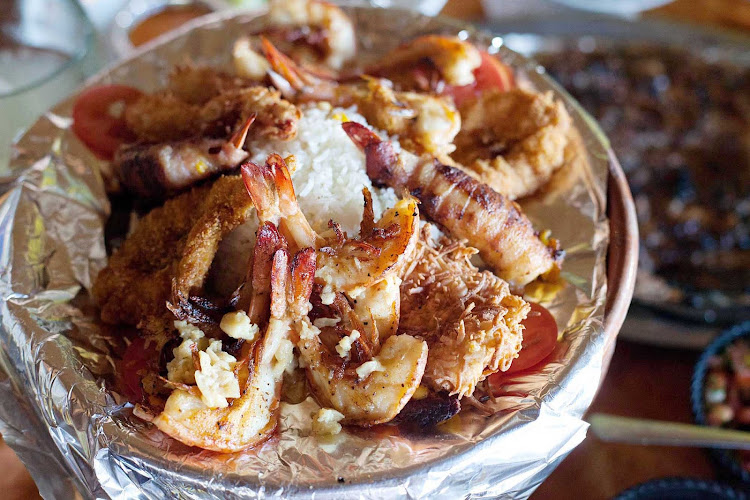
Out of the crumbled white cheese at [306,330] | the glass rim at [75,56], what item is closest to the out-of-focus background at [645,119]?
the glass rim at [75,56]

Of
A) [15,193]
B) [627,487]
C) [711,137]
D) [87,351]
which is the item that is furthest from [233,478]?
[711,137]

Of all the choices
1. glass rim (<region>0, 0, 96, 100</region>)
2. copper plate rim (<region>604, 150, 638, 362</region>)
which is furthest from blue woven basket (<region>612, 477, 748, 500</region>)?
glass rim (<region>0, 0, 96, 100</region>)

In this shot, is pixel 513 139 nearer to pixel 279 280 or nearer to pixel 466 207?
pixel 466 207

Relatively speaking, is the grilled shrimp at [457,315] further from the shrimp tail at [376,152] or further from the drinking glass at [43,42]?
the drinking glass at [43,42]

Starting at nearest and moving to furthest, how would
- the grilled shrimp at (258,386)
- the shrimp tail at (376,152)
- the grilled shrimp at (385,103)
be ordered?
1. the grilled shrimp at (258,386)
2. the shrimp tail at (376,152)
3. the grilled shrimp at (385,103)

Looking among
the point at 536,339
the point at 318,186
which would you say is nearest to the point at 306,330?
the point at 318,186
